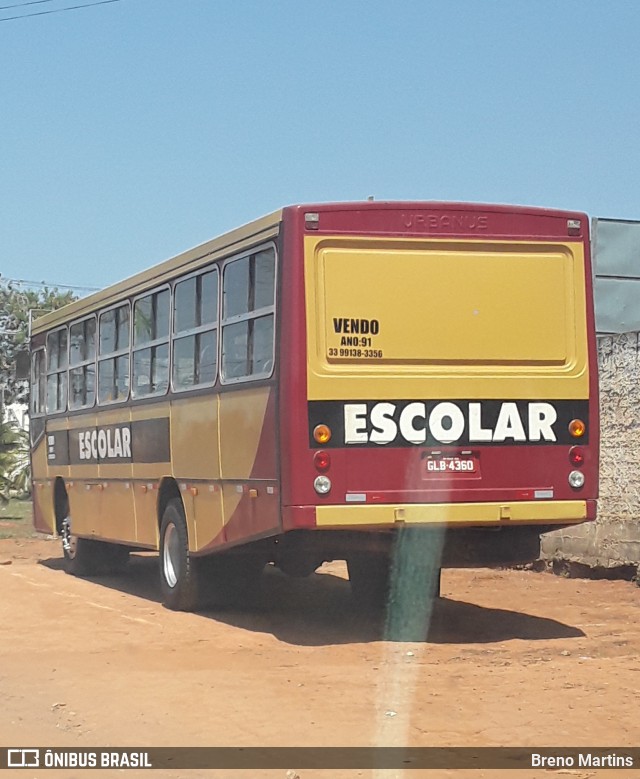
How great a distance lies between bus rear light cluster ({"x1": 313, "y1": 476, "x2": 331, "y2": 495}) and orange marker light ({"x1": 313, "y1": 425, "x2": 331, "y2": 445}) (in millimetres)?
274

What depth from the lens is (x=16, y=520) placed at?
97.5 ft

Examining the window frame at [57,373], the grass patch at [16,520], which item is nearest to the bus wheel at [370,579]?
the window frame at [57,373]

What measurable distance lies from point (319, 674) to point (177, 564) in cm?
407

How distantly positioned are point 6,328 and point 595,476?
192 ft

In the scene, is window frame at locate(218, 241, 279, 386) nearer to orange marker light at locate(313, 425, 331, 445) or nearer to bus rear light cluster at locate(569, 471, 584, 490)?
orange marker light at locate(313, 425, 331, 445)

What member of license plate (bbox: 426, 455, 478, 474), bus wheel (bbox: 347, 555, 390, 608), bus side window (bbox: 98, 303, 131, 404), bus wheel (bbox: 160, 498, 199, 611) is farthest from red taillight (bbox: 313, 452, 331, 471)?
bus side window (bbox: 98, 303, 131, 404)

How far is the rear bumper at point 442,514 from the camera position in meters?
10.6

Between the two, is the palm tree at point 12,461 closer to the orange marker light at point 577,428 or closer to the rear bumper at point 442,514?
the rear bumper at point 442,514

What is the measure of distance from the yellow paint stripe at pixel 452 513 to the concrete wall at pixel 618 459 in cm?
386

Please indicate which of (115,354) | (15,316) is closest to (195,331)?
(115,354)

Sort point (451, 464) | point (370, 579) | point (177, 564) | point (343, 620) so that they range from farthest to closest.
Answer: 1. point (177, 564)
2. point (370, 579)
3. point (343, 620)
4. point (451, 464)

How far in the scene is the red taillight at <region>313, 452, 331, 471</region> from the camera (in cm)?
1064

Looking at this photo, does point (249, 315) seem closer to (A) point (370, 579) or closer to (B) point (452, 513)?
(B) point (452, 513)

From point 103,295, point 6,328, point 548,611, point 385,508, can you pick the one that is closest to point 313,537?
point 385,508
